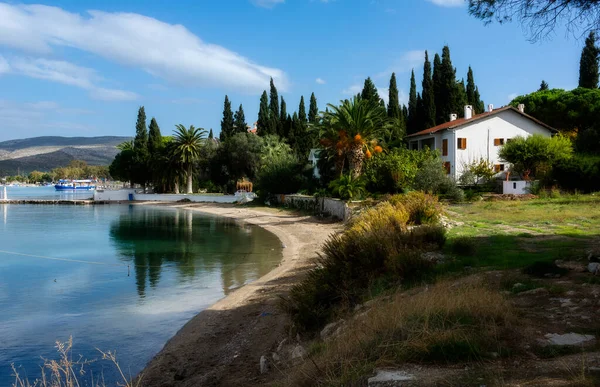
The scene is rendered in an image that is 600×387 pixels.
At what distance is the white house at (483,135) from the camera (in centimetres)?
4456

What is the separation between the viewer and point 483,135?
148 ft

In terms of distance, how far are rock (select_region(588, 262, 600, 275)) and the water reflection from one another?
447 inches

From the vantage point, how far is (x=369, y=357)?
5.61 m

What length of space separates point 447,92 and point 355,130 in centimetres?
2473

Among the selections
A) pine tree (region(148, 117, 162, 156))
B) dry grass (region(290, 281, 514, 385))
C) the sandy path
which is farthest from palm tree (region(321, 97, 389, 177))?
pine tree (region(148, 117, 162, 156))

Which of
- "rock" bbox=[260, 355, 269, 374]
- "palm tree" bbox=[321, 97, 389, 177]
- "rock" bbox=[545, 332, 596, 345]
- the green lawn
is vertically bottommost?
"rock" bbox=[260, 355, 269, 374]

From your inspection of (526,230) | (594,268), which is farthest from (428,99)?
(594,268)

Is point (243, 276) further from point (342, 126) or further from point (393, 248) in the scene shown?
point (342, 126)

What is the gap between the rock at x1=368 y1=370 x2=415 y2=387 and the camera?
490 cm

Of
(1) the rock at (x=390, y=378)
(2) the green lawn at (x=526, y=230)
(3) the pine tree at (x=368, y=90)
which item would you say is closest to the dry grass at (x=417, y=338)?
(1) the rock at (x=390, y=378)

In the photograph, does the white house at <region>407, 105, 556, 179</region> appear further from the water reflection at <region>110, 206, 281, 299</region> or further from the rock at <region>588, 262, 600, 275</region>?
the rock at <region>588, 262, 600, 275</region>

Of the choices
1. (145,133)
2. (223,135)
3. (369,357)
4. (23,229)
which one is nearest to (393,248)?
(369,357)

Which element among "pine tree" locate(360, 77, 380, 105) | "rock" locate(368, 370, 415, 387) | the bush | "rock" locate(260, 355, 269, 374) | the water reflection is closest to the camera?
"rock" locate(368, 370, 415, 387)

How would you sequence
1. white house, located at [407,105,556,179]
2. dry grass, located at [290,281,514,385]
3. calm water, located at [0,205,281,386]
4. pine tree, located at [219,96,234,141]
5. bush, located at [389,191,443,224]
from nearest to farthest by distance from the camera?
dry grass, located at [290,281,514,385]
calm water, located at [0,205,281,386]
bush, located at [389,191,443,224]
white house, located at [407,105,556,179]
pine tree, located at [219,96,234,141]
